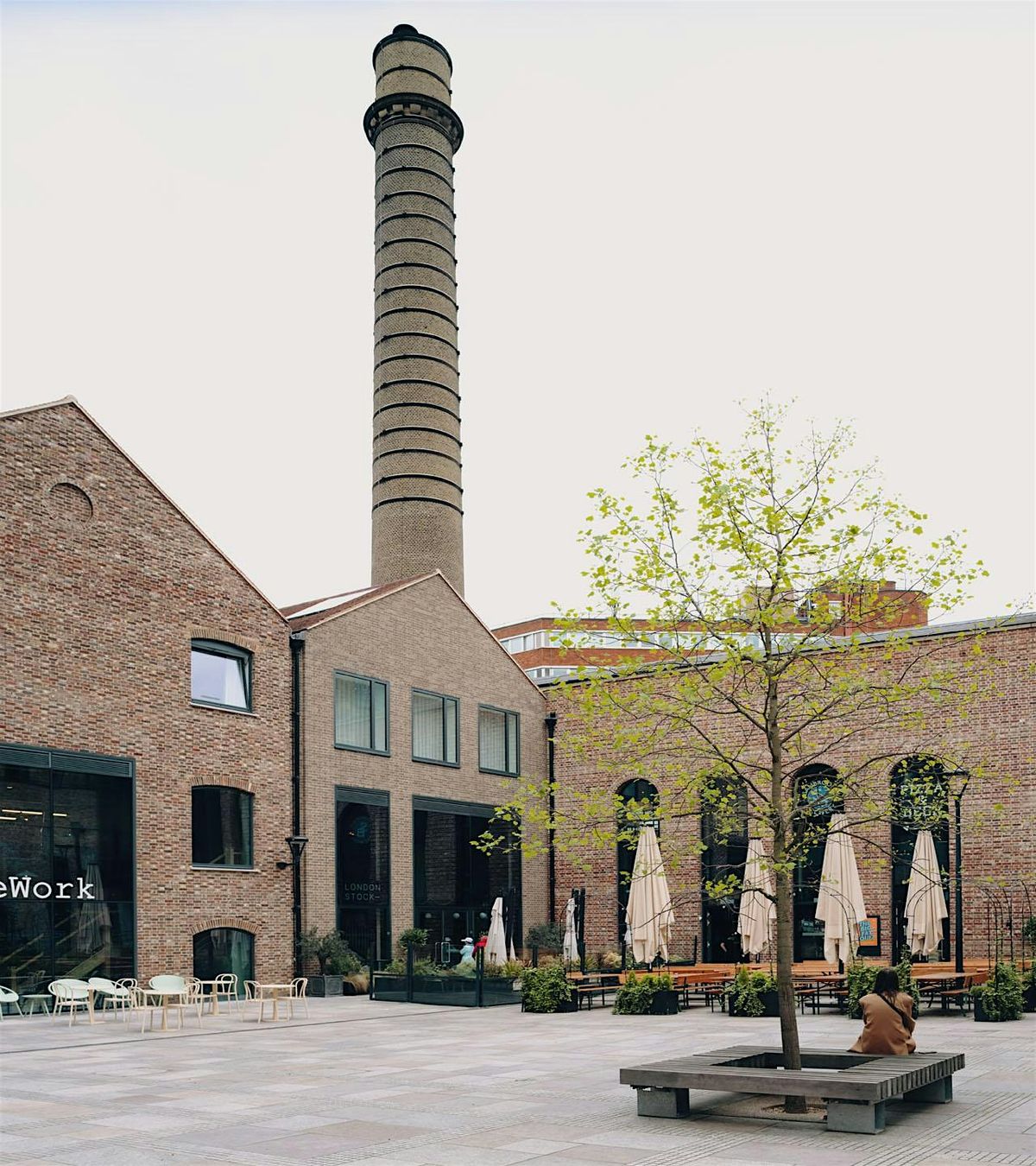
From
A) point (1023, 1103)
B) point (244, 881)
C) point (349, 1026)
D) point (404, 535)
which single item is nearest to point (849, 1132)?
point (1023, 1103)

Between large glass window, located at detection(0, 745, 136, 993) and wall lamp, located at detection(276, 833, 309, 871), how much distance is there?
391cm

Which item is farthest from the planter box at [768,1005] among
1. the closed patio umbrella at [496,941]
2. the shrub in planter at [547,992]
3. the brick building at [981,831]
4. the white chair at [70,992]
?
the white chair at [70,992]

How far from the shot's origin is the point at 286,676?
2825 centimetres

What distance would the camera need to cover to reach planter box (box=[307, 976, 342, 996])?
87.6ft

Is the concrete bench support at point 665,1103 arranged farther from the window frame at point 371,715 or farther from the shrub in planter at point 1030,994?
the window frame at point 371,715

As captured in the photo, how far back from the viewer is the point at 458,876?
32.5m

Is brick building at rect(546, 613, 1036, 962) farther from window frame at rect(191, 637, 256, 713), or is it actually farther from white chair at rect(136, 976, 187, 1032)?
white chair at rect(136, 976, 187, 1032)

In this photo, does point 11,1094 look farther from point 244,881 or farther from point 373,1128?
point 244,881

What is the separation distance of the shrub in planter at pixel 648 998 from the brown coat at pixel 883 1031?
10683 millimetres

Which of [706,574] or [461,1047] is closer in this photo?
[706,574]

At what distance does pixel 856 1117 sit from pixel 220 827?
17983mm

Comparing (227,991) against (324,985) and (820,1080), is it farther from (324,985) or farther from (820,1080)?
(820,1080)

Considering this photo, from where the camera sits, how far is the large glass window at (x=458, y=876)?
31438 millimetres

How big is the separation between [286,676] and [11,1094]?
50.8ft
